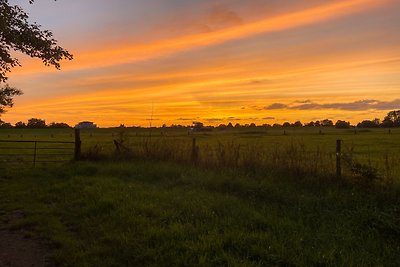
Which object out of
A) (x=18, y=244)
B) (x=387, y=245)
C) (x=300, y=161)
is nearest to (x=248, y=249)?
(x=387, y=245)

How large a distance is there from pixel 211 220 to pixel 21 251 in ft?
13.0

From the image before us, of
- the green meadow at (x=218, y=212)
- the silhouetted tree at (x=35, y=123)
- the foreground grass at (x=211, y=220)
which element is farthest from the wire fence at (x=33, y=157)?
the silhouetted tree at (x=35, y=123)

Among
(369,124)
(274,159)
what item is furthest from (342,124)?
(274,159)

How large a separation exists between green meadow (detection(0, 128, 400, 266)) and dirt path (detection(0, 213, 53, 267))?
0.23 meters

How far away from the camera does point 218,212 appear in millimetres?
9227

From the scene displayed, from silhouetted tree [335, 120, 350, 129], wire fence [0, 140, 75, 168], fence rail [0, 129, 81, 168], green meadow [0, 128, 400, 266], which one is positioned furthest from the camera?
silhouetted tree [335, 120, 350, 129]

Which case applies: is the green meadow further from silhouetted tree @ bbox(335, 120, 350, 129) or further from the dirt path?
silhouetted tree @ bbox(335, 120, 350, 129)

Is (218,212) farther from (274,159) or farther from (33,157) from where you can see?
(33,157)

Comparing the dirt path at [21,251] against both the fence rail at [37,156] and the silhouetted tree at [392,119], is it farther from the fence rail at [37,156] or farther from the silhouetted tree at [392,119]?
the silhouetted tree at [392,119]

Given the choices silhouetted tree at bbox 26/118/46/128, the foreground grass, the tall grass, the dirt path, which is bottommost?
the dirt path

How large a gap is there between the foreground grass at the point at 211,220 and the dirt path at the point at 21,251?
0.26 meters

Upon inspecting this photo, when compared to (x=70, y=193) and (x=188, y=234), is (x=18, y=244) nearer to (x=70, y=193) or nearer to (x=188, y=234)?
(x=188, y=234)

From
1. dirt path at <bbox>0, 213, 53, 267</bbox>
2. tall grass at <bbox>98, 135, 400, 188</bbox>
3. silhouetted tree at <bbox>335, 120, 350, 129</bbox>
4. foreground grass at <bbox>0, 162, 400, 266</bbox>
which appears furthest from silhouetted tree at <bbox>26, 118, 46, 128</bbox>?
dirt path at <bbox>0, 213, 53, 267</bbox>

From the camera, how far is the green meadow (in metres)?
6.70
